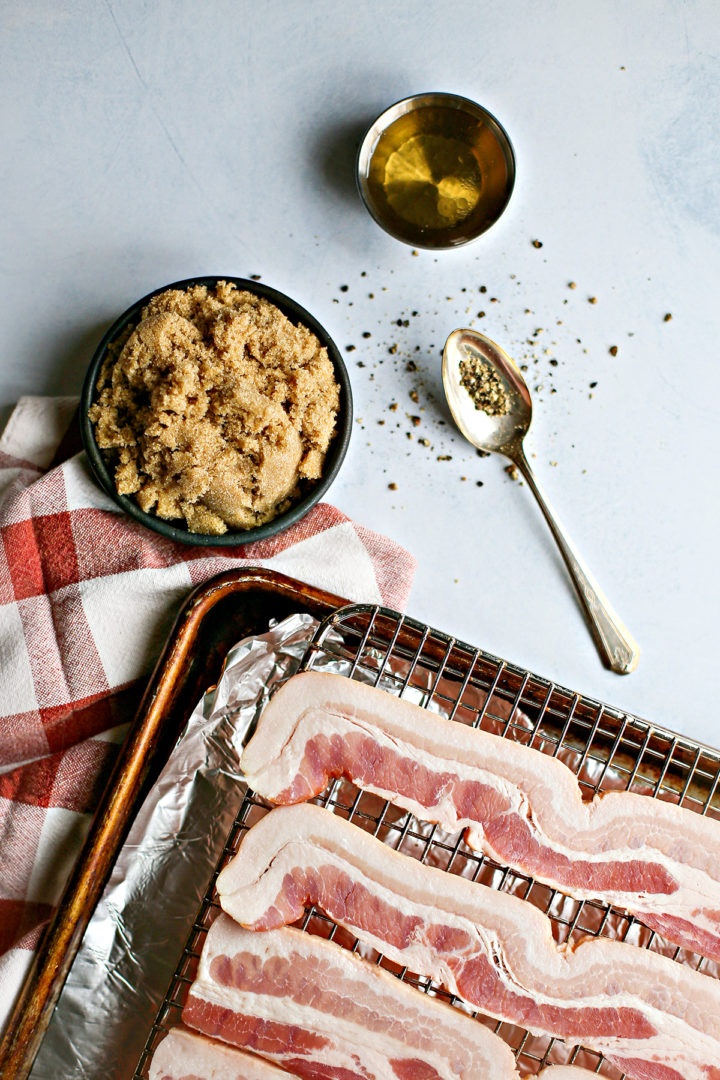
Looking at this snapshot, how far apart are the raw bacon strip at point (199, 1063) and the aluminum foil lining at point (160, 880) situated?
4.4 inches

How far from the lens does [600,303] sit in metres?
1.76

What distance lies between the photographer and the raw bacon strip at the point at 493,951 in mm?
1385

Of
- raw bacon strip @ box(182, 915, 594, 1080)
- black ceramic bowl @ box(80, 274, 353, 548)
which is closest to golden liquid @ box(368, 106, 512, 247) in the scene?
black ceramic bowl @ box(80, 274, 353, 548)

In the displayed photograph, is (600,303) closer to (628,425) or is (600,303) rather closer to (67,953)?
(628,425)

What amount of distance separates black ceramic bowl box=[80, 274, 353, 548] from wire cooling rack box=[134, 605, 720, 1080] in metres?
0.24

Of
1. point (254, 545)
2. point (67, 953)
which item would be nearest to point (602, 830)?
point (254, 545)

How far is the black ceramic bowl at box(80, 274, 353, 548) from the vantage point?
151 centimetres

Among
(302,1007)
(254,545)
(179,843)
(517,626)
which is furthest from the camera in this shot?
(517,626)

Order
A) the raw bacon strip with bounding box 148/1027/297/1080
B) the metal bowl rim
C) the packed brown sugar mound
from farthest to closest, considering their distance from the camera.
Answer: the metal bowl rim < the packed brown sugar mound < the raw bacon strip with bounding box 148/1027/297/1080

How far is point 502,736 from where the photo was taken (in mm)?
1463

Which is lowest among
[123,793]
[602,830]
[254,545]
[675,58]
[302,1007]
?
[302,1007]

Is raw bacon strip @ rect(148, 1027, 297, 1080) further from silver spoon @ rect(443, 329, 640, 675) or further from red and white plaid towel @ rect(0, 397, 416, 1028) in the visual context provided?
silver spoon @ rect(443, 329, 640, 675)

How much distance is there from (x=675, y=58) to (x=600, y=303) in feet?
1.95

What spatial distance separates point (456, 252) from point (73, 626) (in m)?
1.15
